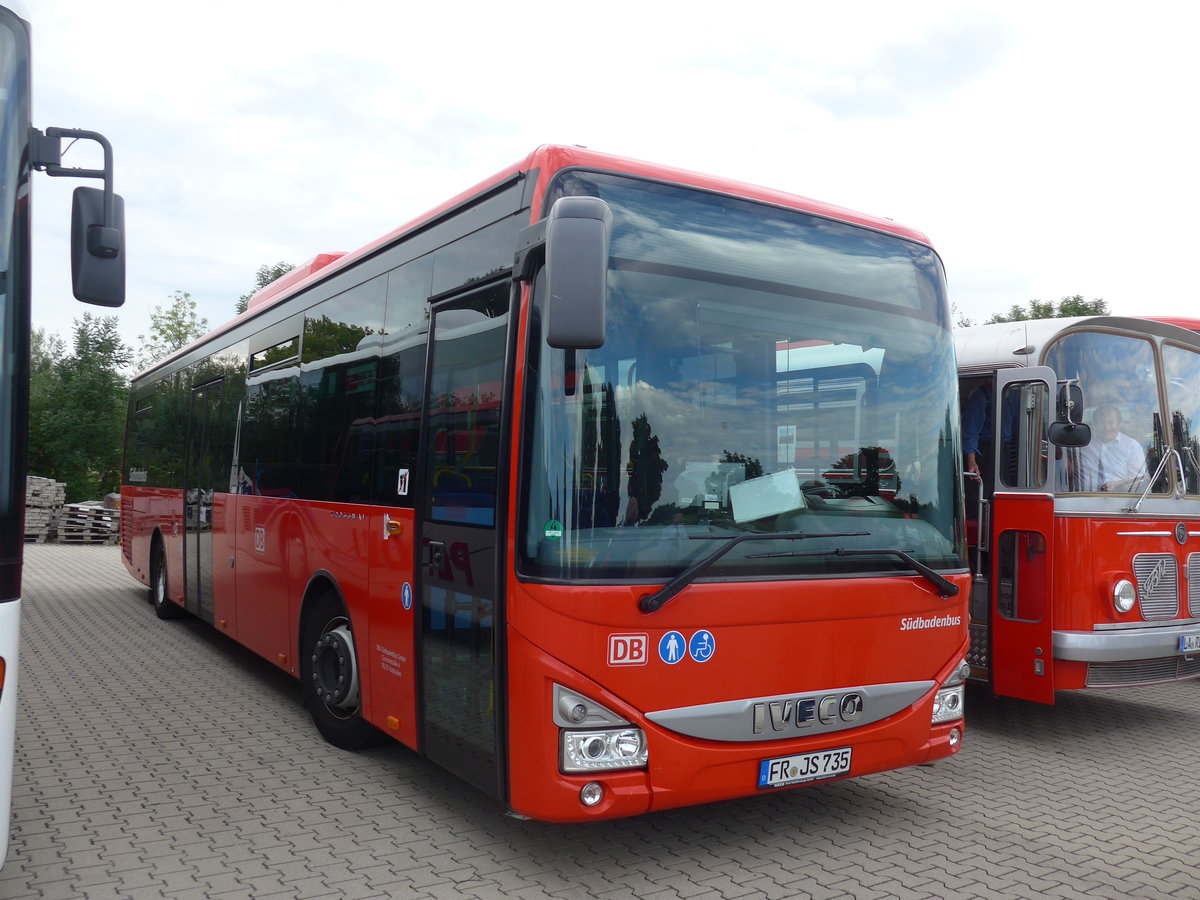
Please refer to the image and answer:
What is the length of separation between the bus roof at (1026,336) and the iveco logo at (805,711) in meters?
3.26

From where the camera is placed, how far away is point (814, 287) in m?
4.61

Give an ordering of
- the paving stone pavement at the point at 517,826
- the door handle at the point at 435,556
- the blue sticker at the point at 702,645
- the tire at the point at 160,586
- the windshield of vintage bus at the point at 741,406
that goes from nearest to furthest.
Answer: the windshield of vintage bus at the point at 741,406, the blue sticker at the point at 702,645, the paving stone pavement at the point at 517,826, the door handle at the point at 435,556, the tire at the point at 160,586

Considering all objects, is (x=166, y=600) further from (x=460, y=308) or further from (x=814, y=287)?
(x=814, y=287)

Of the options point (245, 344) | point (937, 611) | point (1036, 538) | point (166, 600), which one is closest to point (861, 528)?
point (937, 611)

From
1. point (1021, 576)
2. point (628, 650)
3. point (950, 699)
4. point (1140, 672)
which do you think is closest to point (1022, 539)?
point (1021, 576)

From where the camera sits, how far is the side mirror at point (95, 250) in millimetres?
3863

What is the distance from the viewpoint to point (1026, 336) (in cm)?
690

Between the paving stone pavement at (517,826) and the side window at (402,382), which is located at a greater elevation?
the side window at (402,382)

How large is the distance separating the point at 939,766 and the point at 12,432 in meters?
5.29

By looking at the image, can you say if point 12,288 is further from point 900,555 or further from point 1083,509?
point 1083,509

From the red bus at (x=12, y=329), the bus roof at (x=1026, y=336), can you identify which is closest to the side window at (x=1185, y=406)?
the bus roof at (x=1026, y=336)

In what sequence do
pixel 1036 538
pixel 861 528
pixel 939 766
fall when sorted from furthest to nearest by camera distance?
pixel 1036 538 → pixel 939 766 → pixel 861 528

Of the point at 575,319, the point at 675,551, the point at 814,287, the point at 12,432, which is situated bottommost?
the point at 675,551

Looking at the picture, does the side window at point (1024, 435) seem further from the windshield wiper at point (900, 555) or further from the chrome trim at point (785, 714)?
the chrome trim at point (785, 714)
